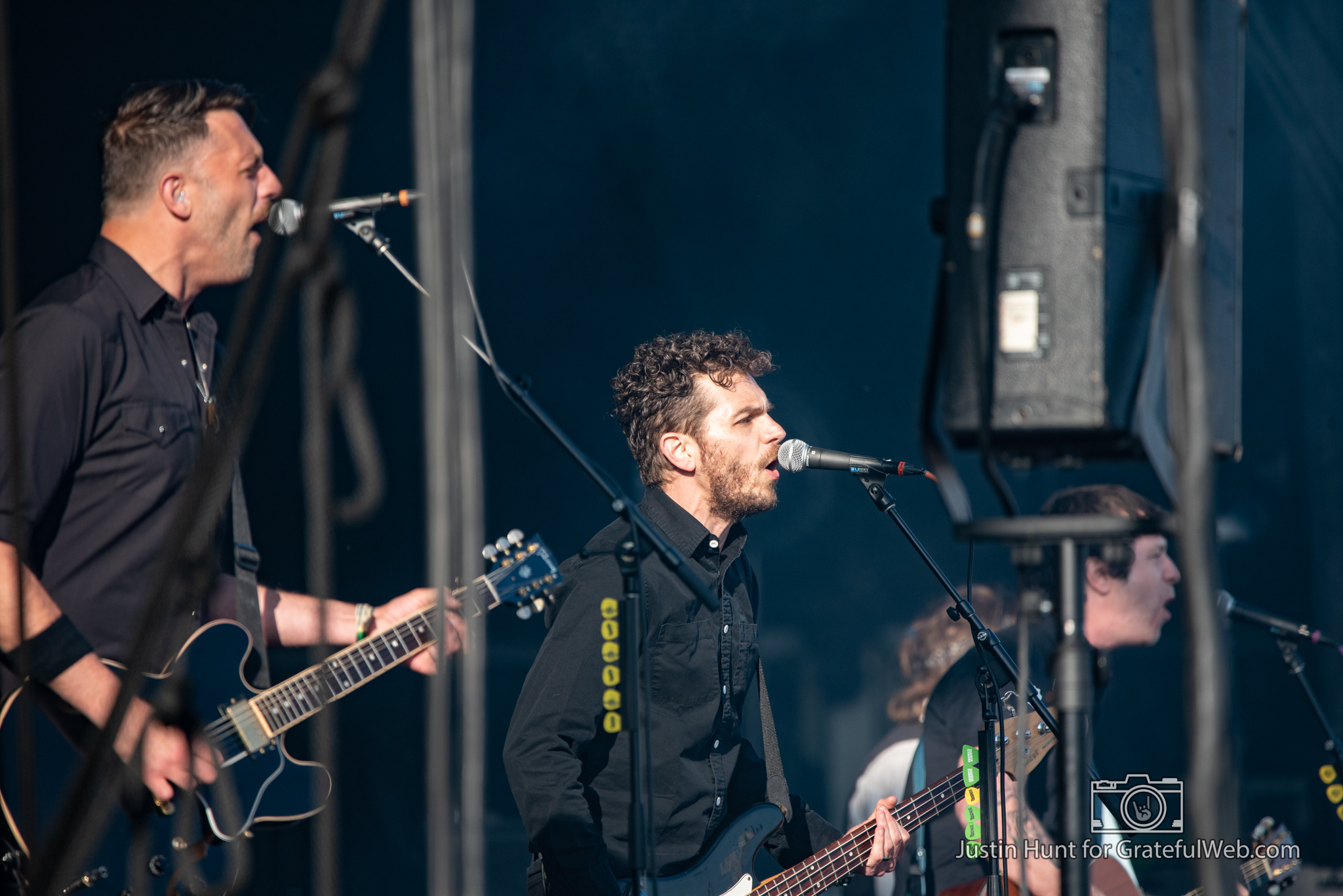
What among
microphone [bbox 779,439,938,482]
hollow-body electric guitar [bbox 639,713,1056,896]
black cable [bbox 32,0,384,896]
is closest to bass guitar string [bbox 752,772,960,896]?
hollow-body electric guitar [bbox 639,713,1056,896]

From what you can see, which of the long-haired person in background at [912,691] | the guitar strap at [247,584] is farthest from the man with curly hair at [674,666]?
the long-haired person in background at [912,691]

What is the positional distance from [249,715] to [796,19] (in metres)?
3.87

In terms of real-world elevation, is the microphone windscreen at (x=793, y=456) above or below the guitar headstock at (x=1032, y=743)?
above

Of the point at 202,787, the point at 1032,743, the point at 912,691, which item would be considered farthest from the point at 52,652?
the point at 912,691

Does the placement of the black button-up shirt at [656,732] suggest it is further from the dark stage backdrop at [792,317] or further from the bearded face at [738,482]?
the dark stage backdrop at [792,317]

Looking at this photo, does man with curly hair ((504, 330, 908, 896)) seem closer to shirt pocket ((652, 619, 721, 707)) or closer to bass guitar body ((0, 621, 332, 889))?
shirt pocket ((652, 619, 721, 707))

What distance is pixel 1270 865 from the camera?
11.9ft

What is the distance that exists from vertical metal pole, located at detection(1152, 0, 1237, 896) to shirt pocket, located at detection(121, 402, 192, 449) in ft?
6.47

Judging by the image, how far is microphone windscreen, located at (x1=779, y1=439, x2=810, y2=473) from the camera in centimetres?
279

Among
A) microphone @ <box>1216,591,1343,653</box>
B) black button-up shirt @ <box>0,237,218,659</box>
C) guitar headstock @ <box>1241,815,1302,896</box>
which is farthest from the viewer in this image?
guitar headstock @ <box>1241,815,1302,896</box>

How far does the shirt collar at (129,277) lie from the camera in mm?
2447

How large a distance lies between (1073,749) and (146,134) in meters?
2.21

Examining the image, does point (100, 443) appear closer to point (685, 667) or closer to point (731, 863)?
point (685, 667)

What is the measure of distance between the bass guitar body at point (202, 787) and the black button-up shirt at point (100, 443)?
0.17m
